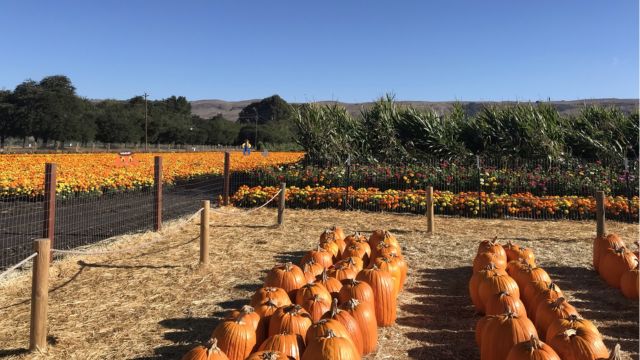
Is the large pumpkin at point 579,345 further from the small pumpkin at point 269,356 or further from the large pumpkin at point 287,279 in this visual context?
the large pumpkin at point 287,279

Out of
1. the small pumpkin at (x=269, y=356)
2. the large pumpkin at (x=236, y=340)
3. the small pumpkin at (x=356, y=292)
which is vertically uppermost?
the small pumpkin at (x=356, y=292)

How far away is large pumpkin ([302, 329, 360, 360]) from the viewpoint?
110 inches

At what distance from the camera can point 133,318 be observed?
4344 mm

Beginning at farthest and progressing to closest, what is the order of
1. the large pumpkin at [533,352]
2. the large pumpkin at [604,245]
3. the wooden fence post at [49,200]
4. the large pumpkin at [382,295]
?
the wooden fence post at [49,200], the large pumpkin at [604,245], the large pumpkin at [382,295], the large pumpkin at [533,352]

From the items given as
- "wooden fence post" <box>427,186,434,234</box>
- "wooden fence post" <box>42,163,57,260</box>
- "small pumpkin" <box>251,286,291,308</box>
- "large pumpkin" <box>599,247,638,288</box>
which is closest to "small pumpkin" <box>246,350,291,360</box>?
"small pumpkin" <box>251,286,291,308</box>

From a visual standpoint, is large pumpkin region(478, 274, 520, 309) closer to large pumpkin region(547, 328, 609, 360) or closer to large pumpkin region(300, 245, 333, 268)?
large pumpkin region(547, 328, 609, 360)

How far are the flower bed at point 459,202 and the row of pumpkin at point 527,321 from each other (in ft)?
18.2

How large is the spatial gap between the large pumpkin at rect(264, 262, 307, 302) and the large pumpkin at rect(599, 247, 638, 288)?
3.71 metres

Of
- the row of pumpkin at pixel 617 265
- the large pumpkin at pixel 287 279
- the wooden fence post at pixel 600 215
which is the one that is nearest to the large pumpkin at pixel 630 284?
the row of pumpkin at pixel 617 265

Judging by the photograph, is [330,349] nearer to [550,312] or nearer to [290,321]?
[290,321]

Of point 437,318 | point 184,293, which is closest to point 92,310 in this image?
point 184,293

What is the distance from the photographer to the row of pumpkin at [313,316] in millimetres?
2883

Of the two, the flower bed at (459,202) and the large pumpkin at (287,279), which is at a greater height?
the flower bed at (459,202)

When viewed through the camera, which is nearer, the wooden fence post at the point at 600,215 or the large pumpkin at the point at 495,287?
the large pumpkin at the point at 495,287
